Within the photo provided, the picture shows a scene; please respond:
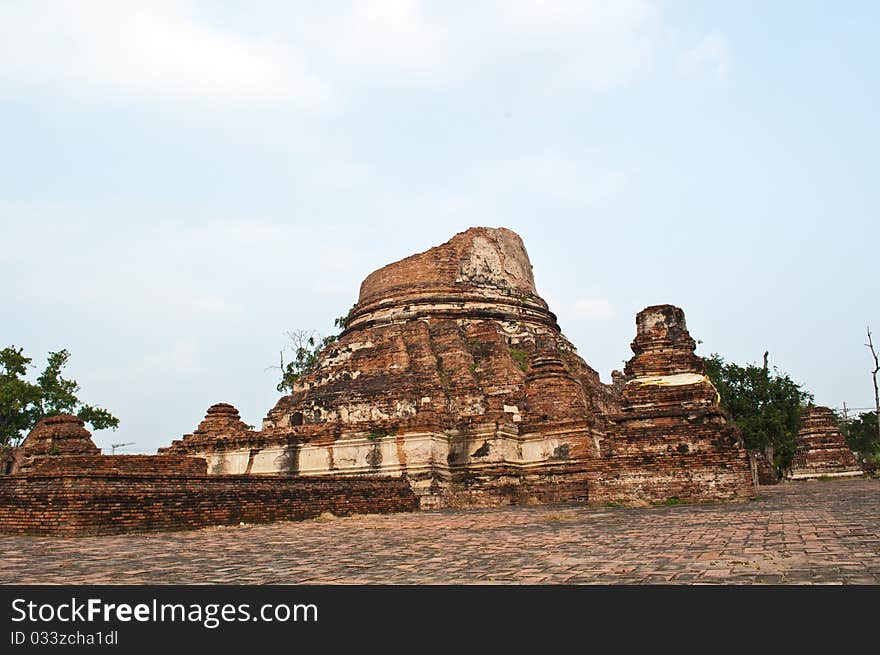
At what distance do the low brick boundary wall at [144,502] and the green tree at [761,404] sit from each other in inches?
A: 688

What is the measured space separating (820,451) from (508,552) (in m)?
28.1

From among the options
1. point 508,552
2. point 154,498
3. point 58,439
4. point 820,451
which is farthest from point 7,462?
point 820,451

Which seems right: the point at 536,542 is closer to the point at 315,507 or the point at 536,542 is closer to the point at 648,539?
the point at 648,539

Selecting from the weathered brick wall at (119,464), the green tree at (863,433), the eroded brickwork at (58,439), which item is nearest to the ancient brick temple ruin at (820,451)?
the green tree at (863,433)

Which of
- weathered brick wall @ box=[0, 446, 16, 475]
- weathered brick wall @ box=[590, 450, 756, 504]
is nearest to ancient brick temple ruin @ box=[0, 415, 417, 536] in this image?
weathered brick wall @ box=[590, 450, 756, 504]

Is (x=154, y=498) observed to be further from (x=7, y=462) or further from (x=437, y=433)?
(x=7, y=462)

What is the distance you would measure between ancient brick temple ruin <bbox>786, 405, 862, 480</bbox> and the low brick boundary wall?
943 inches

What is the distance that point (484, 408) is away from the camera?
56.3ft

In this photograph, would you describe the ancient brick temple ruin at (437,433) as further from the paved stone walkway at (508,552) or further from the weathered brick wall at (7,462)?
the paved stone walkway at (508,552)

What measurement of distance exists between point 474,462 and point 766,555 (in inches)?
435

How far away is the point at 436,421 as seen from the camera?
51.0 ft

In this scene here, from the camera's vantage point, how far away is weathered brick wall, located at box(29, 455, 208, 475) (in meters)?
13.1
